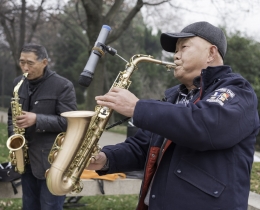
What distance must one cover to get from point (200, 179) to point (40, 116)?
2196 mm

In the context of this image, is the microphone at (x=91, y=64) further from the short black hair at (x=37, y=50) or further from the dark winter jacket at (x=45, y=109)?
the short black hair at (x=37, y=50)

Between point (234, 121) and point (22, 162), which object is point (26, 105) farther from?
point (234, 121)

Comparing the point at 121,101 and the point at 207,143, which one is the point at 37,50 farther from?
the point at 207,143

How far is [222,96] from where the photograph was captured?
6.47 feet

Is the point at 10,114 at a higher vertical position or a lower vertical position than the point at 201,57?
lower

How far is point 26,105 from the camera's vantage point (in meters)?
4.08

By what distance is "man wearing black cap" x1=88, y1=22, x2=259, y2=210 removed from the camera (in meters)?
1.88

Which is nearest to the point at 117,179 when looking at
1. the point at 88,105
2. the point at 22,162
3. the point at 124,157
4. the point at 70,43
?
the point at 22,162

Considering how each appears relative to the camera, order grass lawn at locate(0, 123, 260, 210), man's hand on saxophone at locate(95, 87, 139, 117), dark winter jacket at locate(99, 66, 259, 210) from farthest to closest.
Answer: grass lawn at locate(0, 123, 260, 210), man's hand on saxophone at locate(95, 87, 139, 117), dark winter jacket at locate(99, 66, 259, 210)

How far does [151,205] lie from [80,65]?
22611 millimetres

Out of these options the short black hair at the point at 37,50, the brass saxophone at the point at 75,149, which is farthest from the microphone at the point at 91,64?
the short black hair at the point at 37,50

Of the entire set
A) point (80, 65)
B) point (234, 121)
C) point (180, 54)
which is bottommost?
point (80, 65)

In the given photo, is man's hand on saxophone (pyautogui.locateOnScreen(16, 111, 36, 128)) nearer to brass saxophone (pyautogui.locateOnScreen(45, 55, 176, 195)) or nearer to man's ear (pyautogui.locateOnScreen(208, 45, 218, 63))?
brass saxophone (pyautogui.locateOnScreen(45, 55, 176, 195))

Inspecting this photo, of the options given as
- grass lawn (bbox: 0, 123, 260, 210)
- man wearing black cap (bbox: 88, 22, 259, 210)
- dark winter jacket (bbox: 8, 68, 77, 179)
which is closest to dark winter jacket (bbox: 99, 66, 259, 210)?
man wearing black cap (bbox: 88, 22, 259, 210)
